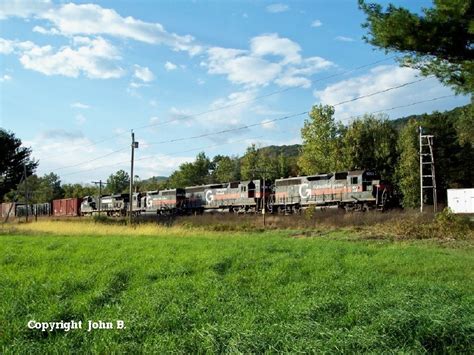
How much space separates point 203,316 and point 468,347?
3.75 m

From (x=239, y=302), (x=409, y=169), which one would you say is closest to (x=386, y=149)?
(x=409, y=169)

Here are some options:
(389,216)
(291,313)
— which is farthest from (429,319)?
(389,216)

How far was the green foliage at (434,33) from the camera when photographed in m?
9.91

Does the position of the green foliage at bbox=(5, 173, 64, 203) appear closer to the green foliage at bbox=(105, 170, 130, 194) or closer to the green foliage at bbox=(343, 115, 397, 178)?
the green foliage at bbox=(105, 170, 130, 194)

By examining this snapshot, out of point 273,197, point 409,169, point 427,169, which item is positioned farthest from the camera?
point 427,169

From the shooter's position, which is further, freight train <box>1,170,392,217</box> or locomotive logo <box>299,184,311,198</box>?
locomotive logo <box>299,184,311,198</box>

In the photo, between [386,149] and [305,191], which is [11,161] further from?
[386,149]

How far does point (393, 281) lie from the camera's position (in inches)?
421

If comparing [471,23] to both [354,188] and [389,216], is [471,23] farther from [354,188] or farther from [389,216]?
[354,188]

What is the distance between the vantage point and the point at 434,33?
33.7 feet

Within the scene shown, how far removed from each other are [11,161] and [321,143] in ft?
139

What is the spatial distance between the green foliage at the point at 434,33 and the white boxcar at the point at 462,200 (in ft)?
125

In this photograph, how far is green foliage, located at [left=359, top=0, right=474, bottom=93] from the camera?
9.91 metres

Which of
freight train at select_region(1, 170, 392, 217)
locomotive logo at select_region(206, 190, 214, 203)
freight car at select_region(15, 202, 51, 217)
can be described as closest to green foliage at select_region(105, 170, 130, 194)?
freight car at select_region(15, 202, 51, 217)
